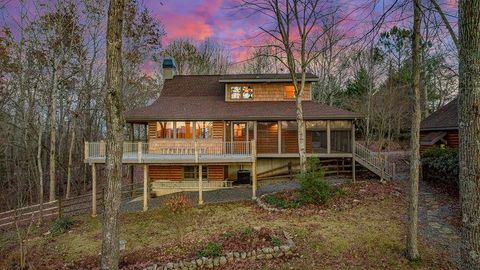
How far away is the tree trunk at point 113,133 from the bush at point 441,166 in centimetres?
1349

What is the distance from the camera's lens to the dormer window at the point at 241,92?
62.2ft

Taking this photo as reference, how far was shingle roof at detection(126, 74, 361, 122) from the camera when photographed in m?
16.1

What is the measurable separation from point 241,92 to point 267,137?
3.64 metres

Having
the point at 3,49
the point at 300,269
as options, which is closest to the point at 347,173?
the point at 300,269

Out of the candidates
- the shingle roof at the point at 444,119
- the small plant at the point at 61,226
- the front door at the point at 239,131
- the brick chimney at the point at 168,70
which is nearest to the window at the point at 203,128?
the front door at the point at 239,131

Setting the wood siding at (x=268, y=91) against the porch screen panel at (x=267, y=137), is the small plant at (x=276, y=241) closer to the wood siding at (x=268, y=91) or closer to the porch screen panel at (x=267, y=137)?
the porch screen panel at (x=267, y=137)

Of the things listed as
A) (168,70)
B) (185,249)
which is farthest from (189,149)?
(185,249)

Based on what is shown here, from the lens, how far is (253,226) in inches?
398

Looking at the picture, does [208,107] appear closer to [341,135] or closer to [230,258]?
[341,135]

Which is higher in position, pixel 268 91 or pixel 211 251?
pixel 268 91

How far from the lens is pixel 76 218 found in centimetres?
1354

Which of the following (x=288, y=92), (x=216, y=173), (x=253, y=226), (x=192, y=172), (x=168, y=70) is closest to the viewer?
(x=253, y=226)

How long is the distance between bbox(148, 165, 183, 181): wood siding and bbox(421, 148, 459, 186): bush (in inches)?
541

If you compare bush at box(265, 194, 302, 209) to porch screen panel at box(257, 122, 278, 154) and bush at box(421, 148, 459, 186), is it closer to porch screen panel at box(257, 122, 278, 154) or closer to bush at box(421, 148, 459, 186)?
porch screen panel at box(257, 122, 278, 154)
